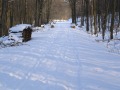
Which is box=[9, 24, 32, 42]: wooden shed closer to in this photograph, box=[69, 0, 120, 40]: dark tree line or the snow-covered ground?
box=[69, 0, 120, 40]: dark tree line

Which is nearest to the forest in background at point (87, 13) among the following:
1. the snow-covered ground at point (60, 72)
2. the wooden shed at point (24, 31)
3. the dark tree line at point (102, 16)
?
the dark tree line at point (102, 16)

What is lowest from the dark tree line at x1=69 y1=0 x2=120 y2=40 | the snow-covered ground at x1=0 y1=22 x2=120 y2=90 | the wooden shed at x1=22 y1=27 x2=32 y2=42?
the snow-covered ground at x1=0 y1=22 x2=120 y2=90

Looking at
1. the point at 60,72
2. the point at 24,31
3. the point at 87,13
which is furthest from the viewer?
the point at 87,13

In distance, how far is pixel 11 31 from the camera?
25.8m

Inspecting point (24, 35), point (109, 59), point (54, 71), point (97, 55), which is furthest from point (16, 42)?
point (54, 71)

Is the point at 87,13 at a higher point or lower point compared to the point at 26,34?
higher

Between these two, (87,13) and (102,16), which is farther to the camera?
(87,13)

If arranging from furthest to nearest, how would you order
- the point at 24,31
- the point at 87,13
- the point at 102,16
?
the point at 87,13 → the point at 102,16 → the point at 24,31

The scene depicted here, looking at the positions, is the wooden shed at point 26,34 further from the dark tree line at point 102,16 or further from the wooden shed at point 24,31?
the dark tree line at point 102,16

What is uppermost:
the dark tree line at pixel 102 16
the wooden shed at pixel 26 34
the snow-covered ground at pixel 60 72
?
the dark tree line at pixel 102 16

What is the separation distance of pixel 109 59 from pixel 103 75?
3.61m

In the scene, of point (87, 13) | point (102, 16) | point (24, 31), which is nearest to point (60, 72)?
point (24, 31)

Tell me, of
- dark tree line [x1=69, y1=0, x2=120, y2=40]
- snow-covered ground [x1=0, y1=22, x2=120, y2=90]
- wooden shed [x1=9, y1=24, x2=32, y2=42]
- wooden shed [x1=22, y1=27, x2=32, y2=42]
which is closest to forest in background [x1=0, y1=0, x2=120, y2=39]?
dark tree line [x1=69, y1=0, x2=120, y2=40]

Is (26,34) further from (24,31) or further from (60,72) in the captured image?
(60,72)
